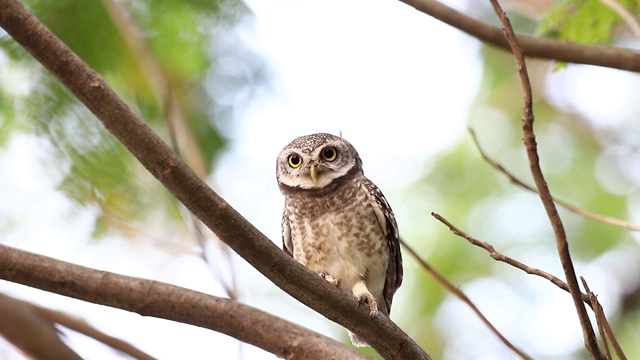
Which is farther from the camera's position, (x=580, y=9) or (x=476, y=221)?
(x=476, y=221)

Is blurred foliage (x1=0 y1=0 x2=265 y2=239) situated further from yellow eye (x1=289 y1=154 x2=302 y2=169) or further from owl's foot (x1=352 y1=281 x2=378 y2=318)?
owl's foot (x1=352 y1=281 x2=378 y2=318)

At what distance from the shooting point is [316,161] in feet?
16.0

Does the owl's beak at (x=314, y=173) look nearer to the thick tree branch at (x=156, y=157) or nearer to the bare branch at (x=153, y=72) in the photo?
the bare branch at (x=153, y=72)

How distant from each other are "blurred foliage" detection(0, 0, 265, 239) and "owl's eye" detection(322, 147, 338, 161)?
581mm

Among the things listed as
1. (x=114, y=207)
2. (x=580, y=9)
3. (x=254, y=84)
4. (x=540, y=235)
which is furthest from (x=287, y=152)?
(x=540, y=235)

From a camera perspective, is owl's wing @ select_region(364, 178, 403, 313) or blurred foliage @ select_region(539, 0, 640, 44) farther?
owl's wing @ select_region(364, 178, 403, 313)

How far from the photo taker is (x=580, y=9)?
14.2 ft

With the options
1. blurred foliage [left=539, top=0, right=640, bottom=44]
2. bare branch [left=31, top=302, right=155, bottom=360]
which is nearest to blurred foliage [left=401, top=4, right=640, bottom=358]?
blurred foliage [left=539, top=0, right=640, bottom=44]

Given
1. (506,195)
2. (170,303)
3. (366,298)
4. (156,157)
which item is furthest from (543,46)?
(506,195)

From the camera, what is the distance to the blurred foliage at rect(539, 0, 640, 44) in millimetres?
4332

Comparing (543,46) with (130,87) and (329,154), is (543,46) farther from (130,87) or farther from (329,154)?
(130,87)

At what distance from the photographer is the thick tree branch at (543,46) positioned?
11.9 feet

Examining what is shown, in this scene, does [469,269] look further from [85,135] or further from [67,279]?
[67,279]

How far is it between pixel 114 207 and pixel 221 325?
1702 mm
